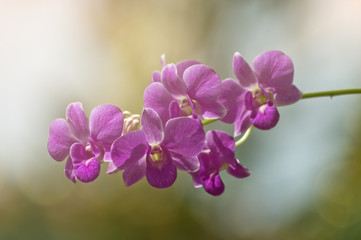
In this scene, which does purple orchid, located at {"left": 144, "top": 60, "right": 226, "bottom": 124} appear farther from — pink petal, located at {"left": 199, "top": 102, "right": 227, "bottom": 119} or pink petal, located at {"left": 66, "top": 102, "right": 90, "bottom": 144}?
pink petal, located at {"left": 66, "top": 102, "right": 90, "bottom": 144}

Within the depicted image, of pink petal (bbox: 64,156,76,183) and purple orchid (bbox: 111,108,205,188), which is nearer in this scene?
purple orchid (bbox: 111,108,205,188)

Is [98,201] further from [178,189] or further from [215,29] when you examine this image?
[215,29]

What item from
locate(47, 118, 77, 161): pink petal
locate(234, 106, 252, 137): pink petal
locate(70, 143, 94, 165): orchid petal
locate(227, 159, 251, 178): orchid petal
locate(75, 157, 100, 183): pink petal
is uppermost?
locate(47, 118, 77, 161): pink petal

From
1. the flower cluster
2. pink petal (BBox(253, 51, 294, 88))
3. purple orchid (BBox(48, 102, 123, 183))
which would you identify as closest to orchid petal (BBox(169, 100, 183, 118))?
the flower cluster

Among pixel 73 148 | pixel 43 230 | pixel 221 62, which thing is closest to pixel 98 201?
pixel 43 230

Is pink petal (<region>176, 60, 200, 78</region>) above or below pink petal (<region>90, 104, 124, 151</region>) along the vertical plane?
above

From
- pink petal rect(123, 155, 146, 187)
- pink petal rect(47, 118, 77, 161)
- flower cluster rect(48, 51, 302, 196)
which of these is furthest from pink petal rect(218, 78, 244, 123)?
pink petal rect(47, 118, 77, 161)

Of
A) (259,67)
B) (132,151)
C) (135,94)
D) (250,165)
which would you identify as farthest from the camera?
(135,94)

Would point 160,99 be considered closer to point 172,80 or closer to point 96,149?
point 172,80
